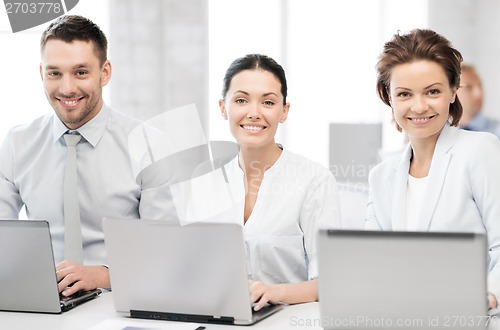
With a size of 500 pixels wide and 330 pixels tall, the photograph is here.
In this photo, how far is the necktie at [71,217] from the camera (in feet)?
8.37

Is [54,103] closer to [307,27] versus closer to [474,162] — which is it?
[474,162]

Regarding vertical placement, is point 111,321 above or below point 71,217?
below

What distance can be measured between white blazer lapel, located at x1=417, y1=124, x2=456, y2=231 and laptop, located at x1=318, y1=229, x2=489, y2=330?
59cm

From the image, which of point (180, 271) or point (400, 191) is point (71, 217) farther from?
point (400, 191)

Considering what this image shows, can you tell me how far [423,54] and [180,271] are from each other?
3.27 ft

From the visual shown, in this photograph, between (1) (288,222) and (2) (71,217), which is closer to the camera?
(1) (288,222)

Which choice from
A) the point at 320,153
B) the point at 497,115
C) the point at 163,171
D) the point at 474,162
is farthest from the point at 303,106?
the point at 474,162

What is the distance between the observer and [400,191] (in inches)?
91.2

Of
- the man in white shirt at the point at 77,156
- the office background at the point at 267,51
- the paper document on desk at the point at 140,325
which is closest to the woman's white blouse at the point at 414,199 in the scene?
the paper document on desk at the point at 140,325

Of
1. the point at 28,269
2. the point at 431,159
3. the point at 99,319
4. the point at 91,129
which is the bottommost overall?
the point at 99,319

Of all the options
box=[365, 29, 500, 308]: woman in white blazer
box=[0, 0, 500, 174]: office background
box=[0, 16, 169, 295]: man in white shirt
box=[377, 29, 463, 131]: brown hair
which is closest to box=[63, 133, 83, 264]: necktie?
box=[0, 16, 169, 295]: man in white shirt

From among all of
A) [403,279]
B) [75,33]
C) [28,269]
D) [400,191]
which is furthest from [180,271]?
[75,33]

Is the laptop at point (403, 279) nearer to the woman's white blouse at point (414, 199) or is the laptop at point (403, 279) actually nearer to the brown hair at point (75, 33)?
the woman's white blouse at point (414, 199)

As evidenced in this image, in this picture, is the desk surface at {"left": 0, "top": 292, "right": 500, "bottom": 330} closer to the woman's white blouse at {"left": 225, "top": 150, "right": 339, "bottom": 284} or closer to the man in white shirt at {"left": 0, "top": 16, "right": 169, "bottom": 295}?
the woman's white blouse at {"left": 225, "top": 150, "right": 339, "bottom": 284}
